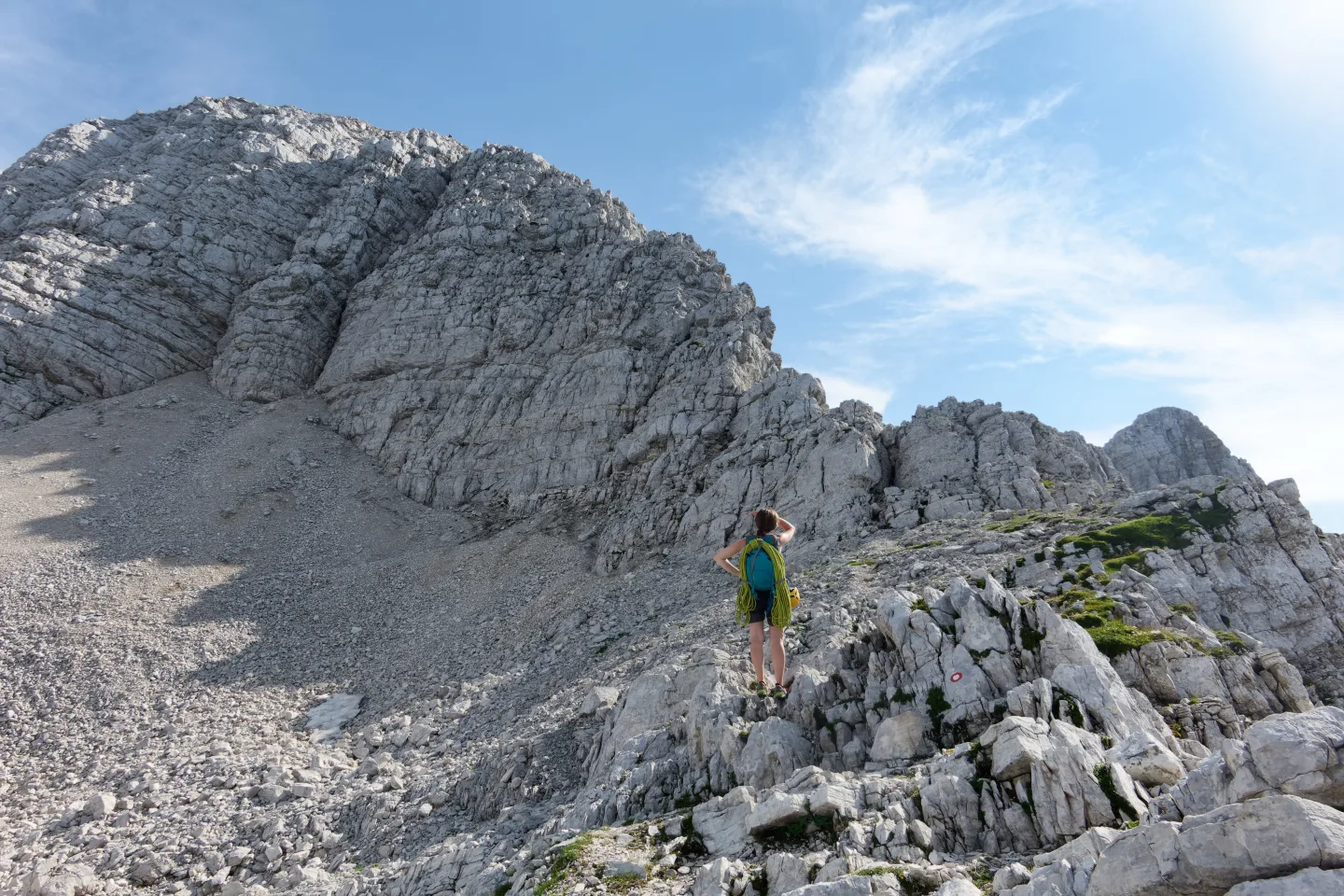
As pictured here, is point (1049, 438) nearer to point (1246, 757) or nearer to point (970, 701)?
point (970, 701)

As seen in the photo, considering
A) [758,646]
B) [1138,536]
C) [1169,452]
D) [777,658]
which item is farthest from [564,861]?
[1169,452]

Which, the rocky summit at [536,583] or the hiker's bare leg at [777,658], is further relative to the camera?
the hiker's bare leg at [777,658]

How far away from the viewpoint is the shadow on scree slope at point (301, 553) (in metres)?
37.3

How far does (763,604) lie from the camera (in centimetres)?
1619

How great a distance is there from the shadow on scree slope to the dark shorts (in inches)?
674

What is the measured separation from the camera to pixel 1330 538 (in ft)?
93.0

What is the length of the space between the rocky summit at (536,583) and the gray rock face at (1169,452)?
13.5 inches

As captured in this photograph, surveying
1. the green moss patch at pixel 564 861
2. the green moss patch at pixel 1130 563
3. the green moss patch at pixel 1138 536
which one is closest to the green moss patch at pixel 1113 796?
the green moss patch at pixel 564 861

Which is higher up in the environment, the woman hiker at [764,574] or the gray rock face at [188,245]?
the gray rock face at [188,245]

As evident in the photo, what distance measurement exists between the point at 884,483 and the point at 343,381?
161 ft

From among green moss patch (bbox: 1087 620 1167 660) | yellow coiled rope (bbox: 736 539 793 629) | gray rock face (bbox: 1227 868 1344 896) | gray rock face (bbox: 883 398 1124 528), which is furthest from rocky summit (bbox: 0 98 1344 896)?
yellow coiled rope (bbox: 736 539 793 629)

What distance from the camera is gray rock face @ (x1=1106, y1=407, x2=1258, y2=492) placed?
64.5 meters

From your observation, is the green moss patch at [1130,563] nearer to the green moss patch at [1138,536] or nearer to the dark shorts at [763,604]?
the green moss patch at [1138,536]

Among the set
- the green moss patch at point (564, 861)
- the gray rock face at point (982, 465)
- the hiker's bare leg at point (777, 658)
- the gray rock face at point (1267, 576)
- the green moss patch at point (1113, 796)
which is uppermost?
the gray rock face at point (982, 465)
